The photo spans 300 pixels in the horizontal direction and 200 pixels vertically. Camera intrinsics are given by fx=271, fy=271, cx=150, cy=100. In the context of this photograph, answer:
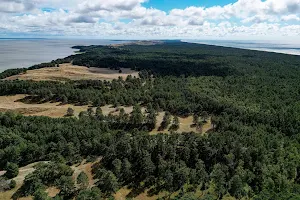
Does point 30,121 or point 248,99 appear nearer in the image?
point 30,121

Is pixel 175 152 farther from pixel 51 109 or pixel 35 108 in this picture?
pixel 35 108

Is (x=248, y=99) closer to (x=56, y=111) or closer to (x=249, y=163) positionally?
(x=249, y=163)

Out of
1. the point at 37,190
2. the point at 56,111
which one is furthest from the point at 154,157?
the point at 56,111

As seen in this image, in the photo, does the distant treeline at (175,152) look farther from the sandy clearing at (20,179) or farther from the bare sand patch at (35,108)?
the bare sand patch at (35,108)

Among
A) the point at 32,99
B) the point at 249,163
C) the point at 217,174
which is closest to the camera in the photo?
the point at 217,174

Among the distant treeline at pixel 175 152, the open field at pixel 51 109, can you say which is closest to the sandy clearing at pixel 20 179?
the distant treeline at pixel 175 152

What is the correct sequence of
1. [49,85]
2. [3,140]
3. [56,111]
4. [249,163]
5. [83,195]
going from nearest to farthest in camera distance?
1. [83,195]
2. [249,163]
3. [3,140]
4. [56,111]
5. [49,85]

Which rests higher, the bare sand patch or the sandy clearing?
the bare sand patch

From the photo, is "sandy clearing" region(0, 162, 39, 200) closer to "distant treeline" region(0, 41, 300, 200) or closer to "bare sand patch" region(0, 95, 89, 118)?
"distant treeline" region(0, 41, 300, 200)

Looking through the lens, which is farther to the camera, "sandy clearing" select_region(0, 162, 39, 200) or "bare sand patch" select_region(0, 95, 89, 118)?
"bare sand patch" select_region(0, 95, 89, 118)

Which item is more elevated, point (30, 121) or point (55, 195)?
point (30, 121)

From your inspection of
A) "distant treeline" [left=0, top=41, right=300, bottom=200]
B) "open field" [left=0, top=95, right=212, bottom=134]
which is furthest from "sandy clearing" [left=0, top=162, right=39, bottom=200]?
"open field" [left=0, top=95, right=212, bottom=134]
